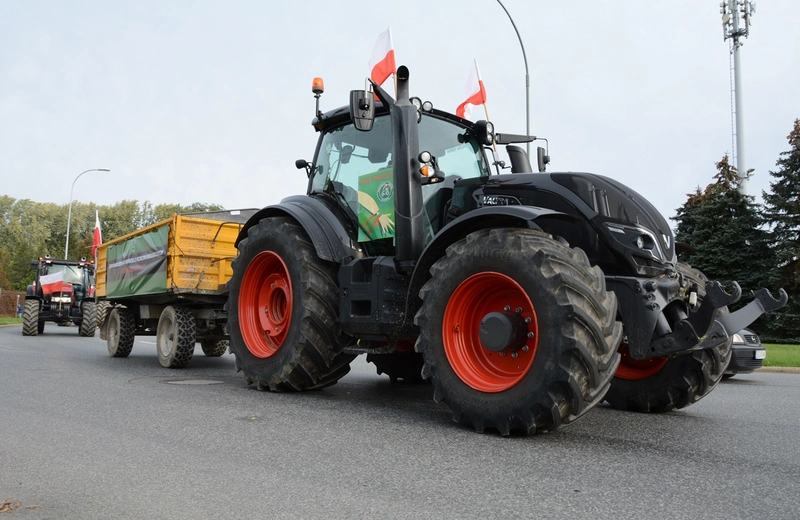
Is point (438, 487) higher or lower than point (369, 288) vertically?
lower

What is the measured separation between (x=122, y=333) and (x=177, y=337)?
262 cm

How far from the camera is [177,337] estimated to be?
9812 millimetres

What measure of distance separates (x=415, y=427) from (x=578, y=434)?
1.16m

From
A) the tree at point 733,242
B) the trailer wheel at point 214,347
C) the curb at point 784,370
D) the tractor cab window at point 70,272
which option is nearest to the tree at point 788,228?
the tree at point 733,242

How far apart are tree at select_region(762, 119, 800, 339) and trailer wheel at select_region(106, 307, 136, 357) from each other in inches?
891

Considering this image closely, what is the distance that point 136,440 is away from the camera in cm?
455

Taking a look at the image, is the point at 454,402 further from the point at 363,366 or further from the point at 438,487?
the point at 363,366

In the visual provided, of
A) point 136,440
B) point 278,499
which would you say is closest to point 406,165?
point 136,440

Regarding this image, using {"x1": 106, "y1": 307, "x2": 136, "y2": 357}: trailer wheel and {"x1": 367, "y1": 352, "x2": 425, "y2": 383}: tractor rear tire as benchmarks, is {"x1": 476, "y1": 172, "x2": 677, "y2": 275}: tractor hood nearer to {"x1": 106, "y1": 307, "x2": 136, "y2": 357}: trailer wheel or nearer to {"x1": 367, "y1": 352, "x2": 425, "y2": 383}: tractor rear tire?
{"x1": 367, "y1": 352, "x2": 425, "y2": 383}: tractor rear tire

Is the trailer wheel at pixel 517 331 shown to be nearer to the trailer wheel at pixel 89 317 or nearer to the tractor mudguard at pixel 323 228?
the tractor mudguard at pixel 323 228

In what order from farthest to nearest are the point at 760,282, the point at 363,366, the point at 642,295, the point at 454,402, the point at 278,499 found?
1. the point at 760,282
2. the point at 363,366
3. the point at 454,402
4. the point at 642,295
5. the point at 278,499

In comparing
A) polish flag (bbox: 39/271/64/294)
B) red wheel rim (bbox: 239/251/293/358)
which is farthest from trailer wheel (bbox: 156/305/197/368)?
polish flag (bbox: 39/271/64/294)

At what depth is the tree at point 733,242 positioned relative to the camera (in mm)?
26469

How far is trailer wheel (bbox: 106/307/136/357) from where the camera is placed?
1190 centimetres
